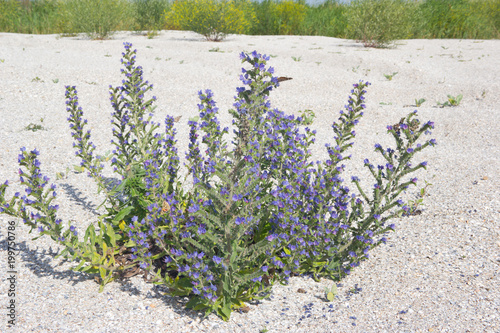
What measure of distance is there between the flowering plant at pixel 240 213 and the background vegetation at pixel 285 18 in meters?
10.3

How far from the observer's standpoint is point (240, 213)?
2.12m

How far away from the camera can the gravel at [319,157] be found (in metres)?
2.35

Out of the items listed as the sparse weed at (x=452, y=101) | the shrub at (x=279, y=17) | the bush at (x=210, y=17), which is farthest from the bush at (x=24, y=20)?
the sparse weed at (x=452, y=101)

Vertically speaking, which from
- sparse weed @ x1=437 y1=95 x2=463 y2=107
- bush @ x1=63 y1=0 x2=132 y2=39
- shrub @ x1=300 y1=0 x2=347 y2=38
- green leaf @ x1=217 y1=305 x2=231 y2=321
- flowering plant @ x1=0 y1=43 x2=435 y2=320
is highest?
shrub @ x1=300 y1=0 x2=347 y2=38

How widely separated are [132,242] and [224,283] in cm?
73

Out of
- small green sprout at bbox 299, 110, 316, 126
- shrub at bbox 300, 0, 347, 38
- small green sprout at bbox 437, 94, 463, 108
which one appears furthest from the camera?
shrub at bbox 300, 0, 347, 38

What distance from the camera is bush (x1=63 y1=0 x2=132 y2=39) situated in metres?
12.3

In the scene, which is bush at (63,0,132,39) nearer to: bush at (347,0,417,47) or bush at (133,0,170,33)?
bush at (133,0,170,33)

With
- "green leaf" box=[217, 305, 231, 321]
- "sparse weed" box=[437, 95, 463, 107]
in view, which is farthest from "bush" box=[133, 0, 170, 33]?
"green leaf" box=[217, 305, 231, 321]

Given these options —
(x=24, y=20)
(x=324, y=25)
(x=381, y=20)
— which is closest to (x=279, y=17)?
(x=324, y=25)

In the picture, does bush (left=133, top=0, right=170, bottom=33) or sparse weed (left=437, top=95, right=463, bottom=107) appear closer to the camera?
sparse weed (left=437, top=95, right=463, bottom=107)

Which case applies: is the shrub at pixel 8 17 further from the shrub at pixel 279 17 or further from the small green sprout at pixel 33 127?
the small green sprout at pixel 33 127

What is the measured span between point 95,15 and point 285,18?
8635 millimetres

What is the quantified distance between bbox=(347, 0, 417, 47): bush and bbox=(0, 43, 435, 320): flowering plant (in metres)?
10.1
